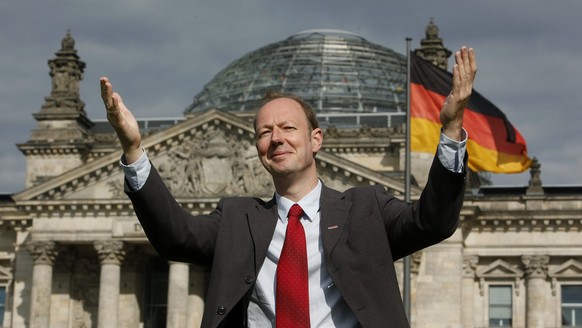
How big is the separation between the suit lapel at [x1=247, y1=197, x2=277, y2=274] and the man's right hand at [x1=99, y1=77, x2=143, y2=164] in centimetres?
72

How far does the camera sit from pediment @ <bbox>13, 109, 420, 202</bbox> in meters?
63.9

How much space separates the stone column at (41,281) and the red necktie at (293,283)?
5752cm

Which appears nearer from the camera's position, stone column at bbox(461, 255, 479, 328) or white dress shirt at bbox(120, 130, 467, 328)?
white dress shirt at bbox(120, 130, 467, 328)

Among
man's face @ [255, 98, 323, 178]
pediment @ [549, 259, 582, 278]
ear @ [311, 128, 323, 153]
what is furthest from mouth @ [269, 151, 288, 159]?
pediment @ [549, 259, 582, 278]

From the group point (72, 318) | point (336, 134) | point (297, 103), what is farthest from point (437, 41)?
point (297, 103)

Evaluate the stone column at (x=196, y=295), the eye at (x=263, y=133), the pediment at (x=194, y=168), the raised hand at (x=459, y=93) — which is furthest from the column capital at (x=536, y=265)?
the raised hand at (x=459, y=93)

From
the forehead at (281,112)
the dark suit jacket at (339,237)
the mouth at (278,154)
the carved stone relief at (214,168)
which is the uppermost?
the carved stone relief at (214,168)

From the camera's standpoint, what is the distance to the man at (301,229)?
6473 mm

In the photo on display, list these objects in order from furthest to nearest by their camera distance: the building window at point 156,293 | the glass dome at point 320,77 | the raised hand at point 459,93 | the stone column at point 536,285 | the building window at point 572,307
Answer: the glass dome at point 320,77 < the building window at point 156,293 < the building window at point 572,307 < the stone column at point 536,285 < the raised hand at point 459,93

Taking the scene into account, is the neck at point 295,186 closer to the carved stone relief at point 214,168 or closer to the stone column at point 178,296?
the stone column at point 178,296

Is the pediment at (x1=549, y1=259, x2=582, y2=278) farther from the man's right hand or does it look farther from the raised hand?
the man's right hand

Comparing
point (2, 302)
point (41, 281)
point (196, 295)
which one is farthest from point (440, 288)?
point (2, 302)

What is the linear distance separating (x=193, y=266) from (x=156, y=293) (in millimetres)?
4809

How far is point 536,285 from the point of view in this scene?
213 feet
